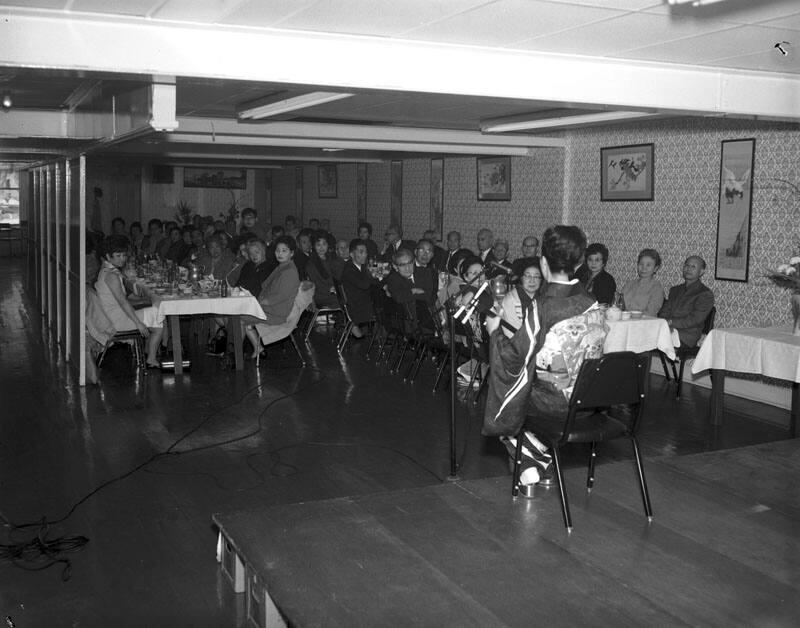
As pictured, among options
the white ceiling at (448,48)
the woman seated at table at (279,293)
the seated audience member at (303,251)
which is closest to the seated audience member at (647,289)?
the white ceiling at (448,48)

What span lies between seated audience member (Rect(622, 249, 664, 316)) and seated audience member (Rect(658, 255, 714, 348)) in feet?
0.73

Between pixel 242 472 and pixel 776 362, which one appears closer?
pixel 242 472

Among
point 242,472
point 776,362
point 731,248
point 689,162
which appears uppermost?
point 689,162

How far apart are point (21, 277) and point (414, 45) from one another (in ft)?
49.4

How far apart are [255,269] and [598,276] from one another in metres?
3.44

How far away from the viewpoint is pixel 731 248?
782 centimetres

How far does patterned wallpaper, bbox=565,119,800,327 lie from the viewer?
7355 millimetres

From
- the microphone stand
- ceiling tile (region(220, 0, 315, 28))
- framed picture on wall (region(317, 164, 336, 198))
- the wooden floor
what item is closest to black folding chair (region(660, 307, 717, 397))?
the wooden floor

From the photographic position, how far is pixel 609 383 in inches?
154

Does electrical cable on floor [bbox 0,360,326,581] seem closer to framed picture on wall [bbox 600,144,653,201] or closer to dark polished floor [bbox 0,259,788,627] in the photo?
dark polished floor [bbox 0,259,788,627]

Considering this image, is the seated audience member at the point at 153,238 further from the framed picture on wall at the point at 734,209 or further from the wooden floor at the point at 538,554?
the wooden floor at the point at 538,554

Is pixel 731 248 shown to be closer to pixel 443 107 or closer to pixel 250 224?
pixel 443 107

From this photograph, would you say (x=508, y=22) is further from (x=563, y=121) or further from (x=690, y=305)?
(x=690, y=305)

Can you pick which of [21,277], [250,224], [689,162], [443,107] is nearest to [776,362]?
[689,162]
